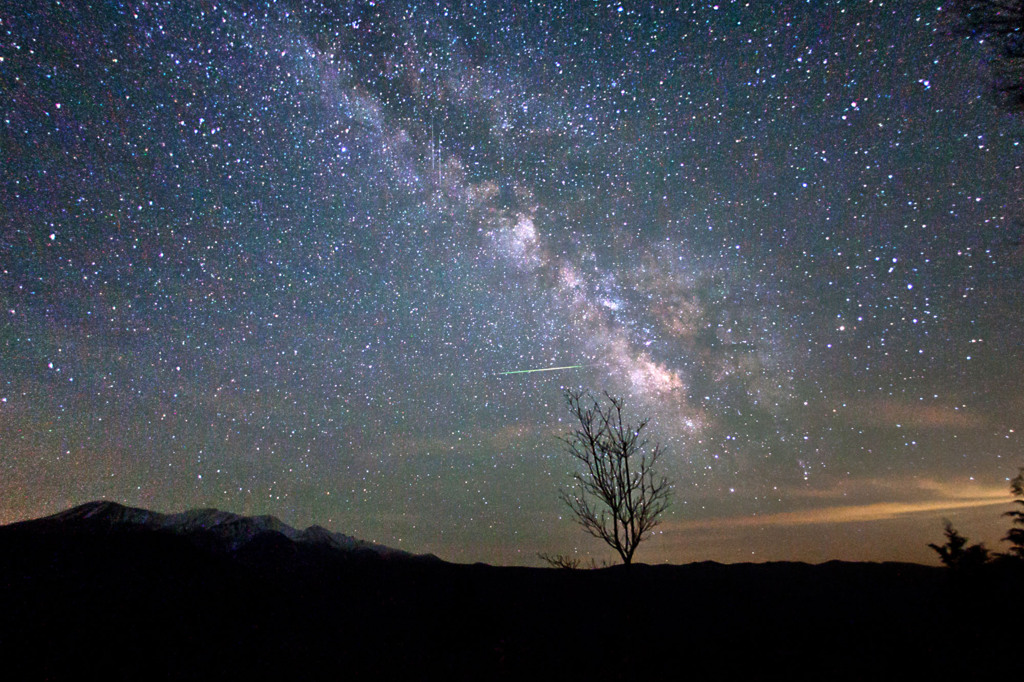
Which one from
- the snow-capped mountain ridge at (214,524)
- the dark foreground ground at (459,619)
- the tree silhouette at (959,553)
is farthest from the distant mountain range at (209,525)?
the tree silhouette at (959,553)

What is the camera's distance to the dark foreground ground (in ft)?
33.8

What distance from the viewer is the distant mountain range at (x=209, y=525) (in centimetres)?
2147

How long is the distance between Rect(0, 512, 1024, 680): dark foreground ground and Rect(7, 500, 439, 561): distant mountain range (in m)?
2.29

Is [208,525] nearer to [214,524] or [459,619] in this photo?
[214,524]

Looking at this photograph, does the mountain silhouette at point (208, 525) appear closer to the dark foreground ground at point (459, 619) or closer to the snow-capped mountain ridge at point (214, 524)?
the snow-capped mountain ridge at point (214, 524)

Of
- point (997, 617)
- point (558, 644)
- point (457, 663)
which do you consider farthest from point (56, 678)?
point (997, 617)

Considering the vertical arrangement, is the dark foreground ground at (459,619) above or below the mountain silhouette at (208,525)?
below

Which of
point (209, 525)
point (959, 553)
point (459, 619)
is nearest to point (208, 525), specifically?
point (209, 525)

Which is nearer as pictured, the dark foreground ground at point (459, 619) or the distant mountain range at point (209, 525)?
the dark foreground ground at point (459, 619)

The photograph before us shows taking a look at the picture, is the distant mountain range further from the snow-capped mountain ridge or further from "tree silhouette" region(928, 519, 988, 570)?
"tree silhouette" region(928, 519, 988, 570)

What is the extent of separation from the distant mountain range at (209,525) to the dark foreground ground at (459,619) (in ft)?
7.50

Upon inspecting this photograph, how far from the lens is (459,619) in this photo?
13047mm

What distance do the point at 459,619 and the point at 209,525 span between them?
64.2ft

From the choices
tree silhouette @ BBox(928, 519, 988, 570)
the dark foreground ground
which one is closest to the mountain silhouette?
the dark foreground ground
